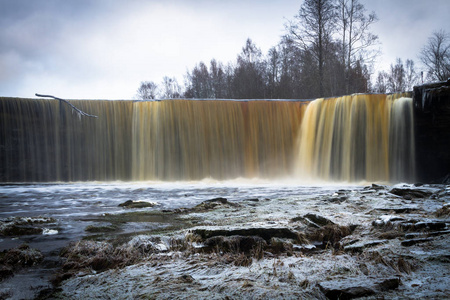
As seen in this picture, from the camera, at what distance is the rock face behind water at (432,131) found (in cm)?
1035

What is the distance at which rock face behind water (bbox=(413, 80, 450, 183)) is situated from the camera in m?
10.4

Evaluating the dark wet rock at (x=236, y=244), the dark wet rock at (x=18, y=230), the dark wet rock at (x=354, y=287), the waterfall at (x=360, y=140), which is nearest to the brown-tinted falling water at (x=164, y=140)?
the waterfall at (x=360, y=140)

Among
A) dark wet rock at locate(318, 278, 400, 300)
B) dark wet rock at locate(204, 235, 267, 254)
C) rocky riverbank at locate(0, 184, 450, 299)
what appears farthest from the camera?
dark wet rock at locate(204, 235, 267, 254)

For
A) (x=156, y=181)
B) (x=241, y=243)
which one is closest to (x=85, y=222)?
(x=241, y=243)

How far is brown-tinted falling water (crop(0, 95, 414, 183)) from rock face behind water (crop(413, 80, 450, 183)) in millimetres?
3384

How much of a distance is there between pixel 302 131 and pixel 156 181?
22.5 ft

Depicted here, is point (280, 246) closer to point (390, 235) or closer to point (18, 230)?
point (390, 235)

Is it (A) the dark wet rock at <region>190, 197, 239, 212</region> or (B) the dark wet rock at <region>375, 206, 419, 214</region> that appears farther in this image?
(A) the dark wet rock at <region>190, 197, 239, 212</region>

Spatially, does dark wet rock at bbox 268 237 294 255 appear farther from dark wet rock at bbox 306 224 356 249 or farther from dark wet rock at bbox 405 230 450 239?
dark wet rock at bbox 405 230 450 239

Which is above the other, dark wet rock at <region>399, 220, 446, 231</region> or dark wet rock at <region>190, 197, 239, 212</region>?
dark wet rock at <region>399, 220, 446, 231</region>

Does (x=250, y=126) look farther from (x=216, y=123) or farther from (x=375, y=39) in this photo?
(x=375, y=39)

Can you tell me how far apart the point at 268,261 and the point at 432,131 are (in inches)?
401

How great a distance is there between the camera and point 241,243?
319 cm

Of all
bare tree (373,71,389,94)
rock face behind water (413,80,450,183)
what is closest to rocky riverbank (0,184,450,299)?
rock face behind water (413,80,450,183)
